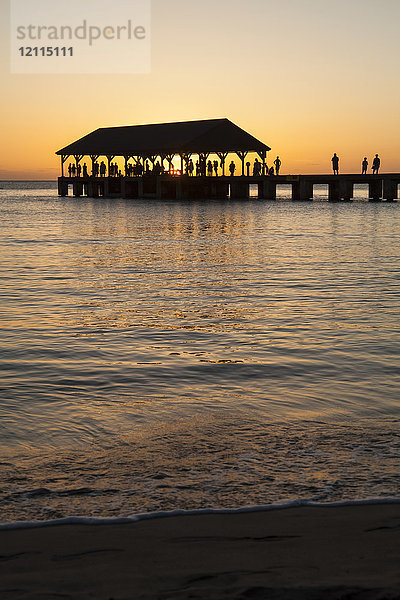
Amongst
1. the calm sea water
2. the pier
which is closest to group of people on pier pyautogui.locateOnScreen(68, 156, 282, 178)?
the pier

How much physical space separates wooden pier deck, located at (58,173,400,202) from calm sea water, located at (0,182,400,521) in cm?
4509

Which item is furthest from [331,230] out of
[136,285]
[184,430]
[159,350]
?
[184,430]

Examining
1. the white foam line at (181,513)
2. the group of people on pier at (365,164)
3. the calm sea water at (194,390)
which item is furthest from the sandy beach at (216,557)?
the group of people on pier at (365,164)

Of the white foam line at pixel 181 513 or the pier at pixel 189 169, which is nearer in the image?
the white foam line at pixel 181 513

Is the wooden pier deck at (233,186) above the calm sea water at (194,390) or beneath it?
above

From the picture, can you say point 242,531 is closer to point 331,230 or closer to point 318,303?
point 318,303

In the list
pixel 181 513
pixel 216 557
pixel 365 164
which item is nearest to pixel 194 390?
pixel 181 513

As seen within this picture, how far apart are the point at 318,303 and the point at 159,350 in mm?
3938

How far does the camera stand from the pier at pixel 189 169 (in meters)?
57.1

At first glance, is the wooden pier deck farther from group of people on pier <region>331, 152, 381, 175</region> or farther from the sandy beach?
the sandy beach

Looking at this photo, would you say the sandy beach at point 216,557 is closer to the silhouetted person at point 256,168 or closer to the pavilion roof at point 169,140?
the pavilion roof at point 169,140

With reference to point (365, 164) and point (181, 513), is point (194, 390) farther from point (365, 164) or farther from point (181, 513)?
point (365, 164)

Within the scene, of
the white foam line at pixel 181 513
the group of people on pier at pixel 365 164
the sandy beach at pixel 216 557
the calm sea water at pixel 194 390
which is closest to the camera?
the sandy beach at pixel 216 557

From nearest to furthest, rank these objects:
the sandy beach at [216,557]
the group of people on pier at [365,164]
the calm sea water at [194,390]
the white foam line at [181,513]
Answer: the sandy beach at [216,557] < the white foam line at [181,513] < the calm sea water at [194,390] < the group of people on pier at [365,164]
